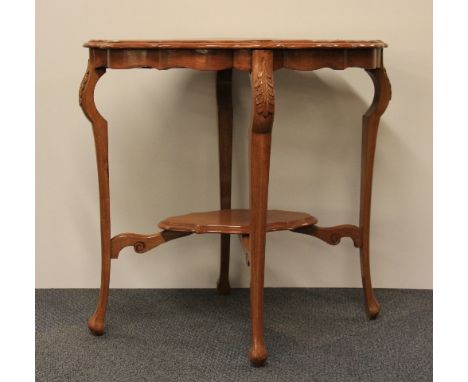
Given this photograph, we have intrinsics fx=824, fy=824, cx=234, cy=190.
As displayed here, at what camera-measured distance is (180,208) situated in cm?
290

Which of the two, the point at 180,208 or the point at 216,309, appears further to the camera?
the point at 180,208

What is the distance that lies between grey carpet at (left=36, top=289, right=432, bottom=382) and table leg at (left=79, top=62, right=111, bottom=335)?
0.22 ft

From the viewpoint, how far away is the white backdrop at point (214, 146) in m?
2.81

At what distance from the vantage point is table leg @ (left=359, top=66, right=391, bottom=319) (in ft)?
8.15

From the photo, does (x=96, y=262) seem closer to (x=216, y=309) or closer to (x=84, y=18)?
(x=216, y=309)

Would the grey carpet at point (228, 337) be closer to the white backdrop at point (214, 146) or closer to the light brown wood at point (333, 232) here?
the white backdrop at point (214, 146)

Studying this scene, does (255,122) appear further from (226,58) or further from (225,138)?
(225,138)

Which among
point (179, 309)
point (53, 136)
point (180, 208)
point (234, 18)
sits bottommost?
point (179, 309)

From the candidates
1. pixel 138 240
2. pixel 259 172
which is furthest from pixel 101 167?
pixel 259 172

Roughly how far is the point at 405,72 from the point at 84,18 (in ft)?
3.67

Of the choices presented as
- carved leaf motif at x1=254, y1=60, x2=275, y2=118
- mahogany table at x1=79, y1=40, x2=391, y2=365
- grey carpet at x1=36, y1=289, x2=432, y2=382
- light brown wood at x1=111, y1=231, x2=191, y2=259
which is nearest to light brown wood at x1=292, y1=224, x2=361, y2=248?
mahogany table at x1=79, y1=40, x2=391, y2=365

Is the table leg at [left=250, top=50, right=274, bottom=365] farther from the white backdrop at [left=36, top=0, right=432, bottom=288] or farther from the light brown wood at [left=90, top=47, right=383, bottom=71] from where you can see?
the white backdrop at [left=36, top=0, right=432, bottom=288]
